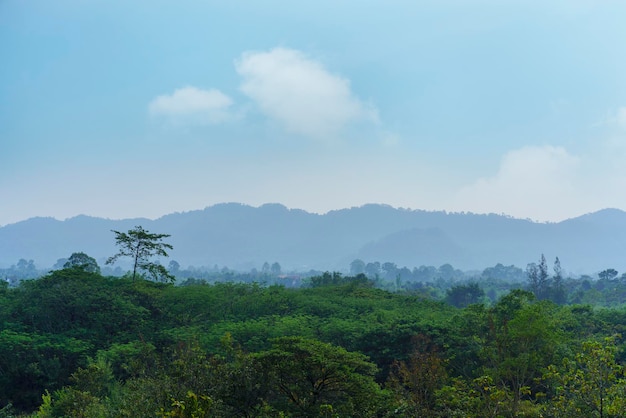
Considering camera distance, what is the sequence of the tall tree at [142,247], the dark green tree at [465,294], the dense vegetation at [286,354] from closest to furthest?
the dense vegetation at [286,354], the tall tree at [142,247], the dark green tree at [465,294]

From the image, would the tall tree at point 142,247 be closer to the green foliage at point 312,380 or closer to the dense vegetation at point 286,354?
the dense vegetation at point 286,354

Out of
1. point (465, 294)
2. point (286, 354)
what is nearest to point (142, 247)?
point (286, 354)

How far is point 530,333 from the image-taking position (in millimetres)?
17344

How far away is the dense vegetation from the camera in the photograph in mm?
10367

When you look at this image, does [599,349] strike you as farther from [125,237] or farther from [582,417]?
[125,237]

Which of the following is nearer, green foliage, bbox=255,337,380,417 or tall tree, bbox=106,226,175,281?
green foliage, bbox=255,337,380,417

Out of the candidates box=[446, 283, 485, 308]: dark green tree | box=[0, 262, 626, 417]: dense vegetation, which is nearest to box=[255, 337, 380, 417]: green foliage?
box=[0, 262, 626, 417]: dense vegetation

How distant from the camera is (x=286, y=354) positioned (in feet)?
36.3

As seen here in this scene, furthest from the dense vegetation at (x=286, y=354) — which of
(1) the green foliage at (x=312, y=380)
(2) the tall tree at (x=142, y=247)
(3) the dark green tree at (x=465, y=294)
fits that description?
(3) the dark green tree at (x=465, y=294)

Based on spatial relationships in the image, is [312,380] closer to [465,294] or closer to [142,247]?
[142,247]

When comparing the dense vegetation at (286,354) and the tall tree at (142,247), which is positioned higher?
the tall tree at (142,247)

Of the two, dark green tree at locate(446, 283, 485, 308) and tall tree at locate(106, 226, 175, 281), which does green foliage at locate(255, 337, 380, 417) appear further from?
dark green tree at locate(446, 283, 485, 308)

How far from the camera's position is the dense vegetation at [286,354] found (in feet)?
34.0

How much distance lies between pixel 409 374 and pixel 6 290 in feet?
76.8
